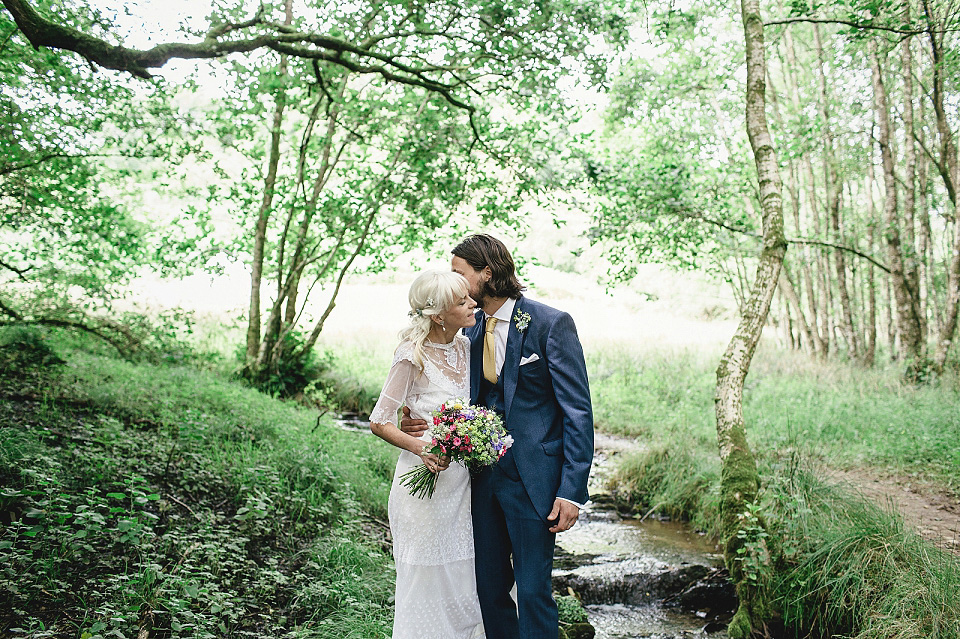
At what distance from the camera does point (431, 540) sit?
9.94 ft

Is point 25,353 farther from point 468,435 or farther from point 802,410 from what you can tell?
point 802,410

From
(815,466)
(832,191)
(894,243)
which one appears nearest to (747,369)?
(815,466)

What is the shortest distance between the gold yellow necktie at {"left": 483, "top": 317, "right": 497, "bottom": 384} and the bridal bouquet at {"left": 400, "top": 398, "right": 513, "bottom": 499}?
25 centimetres

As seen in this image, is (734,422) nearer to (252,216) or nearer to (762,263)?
(762,263)

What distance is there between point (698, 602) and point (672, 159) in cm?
840

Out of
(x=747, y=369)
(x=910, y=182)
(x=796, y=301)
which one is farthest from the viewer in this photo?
(x=796, y=301)

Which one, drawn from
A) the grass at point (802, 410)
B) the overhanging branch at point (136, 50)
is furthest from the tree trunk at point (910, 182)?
the overhanging branch at point (136, 50)

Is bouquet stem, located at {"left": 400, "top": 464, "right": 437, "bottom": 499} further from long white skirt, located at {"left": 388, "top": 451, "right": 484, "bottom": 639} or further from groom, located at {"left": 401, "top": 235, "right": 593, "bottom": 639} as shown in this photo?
groom, located at {"left": 401, "top": 235, "right": 593, "bottom": 639}

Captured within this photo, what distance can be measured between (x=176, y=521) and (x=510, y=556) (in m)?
2.87

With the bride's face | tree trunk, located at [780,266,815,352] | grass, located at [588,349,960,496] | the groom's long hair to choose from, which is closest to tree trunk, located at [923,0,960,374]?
grass, located at [588,349,960,496]

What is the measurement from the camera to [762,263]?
222 inches

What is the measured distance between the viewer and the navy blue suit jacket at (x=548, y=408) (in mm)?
2910

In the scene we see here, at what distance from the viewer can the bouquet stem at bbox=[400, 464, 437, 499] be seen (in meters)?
3.02

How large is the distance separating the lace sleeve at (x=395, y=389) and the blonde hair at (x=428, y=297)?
6cm
